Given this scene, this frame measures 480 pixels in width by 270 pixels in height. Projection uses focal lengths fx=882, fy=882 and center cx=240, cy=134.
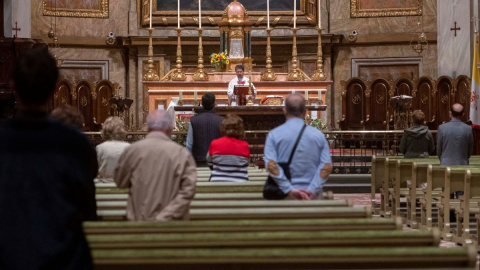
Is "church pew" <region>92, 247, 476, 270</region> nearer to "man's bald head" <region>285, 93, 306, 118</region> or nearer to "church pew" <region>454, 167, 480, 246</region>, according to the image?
"man's bald head" <region>285, 93, 306, 118</region>

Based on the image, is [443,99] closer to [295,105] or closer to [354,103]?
[354,103]

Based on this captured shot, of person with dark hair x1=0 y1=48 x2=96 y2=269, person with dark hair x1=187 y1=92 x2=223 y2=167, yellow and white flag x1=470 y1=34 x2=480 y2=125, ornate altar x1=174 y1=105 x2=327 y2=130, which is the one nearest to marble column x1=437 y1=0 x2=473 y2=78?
yellow and white flag x1=470 y1=34 x2=480 y2=125

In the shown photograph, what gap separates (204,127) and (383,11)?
1346cm

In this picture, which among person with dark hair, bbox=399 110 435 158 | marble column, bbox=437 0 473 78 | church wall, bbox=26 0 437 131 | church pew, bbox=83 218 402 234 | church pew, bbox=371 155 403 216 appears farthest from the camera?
church wall, bbox=26 0 437 131

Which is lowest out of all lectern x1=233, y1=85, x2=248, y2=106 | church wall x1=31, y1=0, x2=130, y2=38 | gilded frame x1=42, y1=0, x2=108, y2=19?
lectern x1=233, y1=85, x2=248, y2=106

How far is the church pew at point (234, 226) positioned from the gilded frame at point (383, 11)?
17973mm

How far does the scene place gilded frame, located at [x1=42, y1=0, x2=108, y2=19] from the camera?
72.5 ft

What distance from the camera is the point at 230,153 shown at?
828 centimetres

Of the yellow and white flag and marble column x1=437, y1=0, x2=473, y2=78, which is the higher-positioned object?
marble column x1=437, y1=0, x2=473, y2=78

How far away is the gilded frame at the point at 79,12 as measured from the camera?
72.5ft

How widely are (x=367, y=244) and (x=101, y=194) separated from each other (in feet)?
10.9

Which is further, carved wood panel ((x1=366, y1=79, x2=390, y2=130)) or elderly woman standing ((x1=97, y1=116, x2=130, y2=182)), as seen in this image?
carved wood panel ((x1=366, y1=79, x2=390, y2=130))

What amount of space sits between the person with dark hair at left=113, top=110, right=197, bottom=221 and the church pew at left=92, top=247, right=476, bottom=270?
0.97 m

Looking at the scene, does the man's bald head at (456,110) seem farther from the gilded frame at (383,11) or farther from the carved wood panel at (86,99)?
the gilded frame at (383,11)
